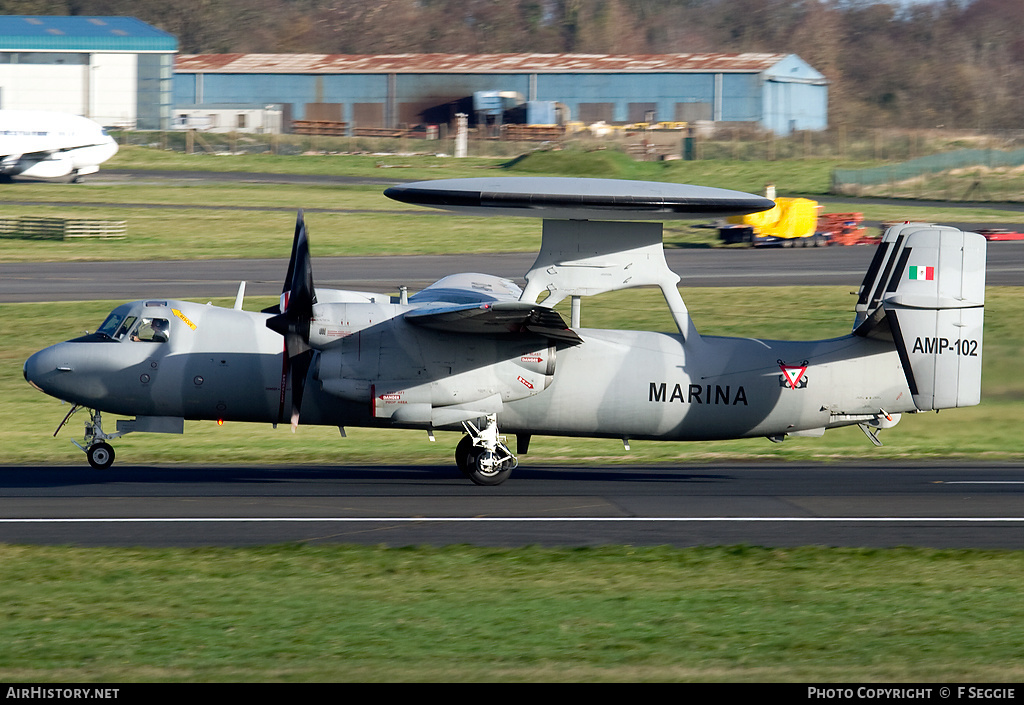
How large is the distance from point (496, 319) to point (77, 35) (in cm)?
8010

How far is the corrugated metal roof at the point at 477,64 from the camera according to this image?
91375 millimetres

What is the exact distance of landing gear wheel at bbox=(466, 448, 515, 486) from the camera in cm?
1878

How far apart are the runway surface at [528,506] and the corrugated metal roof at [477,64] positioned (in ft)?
245

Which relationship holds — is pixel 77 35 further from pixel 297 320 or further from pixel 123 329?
pixel 297 320

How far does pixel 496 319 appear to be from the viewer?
17.3 m

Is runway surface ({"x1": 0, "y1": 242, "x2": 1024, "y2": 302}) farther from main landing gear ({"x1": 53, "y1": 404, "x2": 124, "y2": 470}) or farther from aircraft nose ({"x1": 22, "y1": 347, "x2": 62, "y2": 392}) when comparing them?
aircraft nose ({"x1": 22, "y1": 347, "x2": 62, "y2": 392})

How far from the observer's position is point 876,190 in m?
67.6

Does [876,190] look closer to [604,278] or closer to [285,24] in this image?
[604,278]

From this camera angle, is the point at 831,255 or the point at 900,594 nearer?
the point at 900,594
